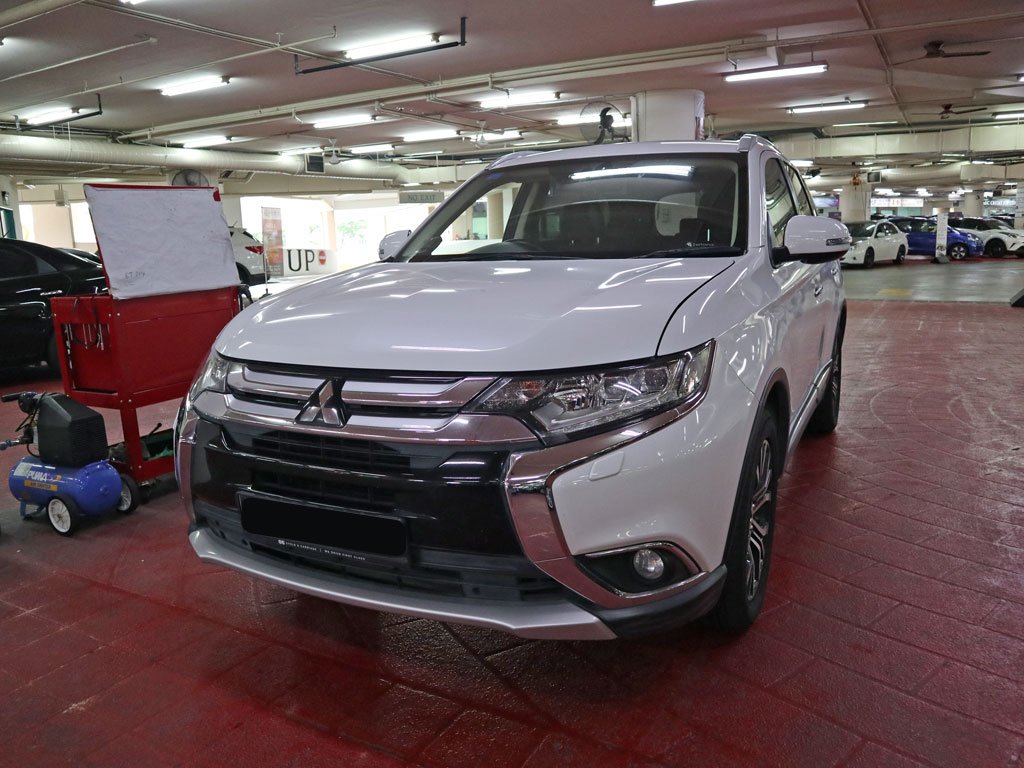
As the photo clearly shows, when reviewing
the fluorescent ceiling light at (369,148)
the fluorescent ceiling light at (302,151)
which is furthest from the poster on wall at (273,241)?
the fluorescent ceiling light at (369,148)

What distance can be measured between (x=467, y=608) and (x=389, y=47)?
1036 cm

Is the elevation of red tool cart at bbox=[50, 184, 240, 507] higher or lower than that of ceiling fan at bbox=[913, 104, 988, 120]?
lower

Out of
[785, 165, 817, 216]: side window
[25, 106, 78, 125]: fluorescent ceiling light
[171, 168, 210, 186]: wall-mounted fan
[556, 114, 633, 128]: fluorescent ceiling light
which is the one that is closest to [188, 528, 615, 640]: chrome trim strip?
[785, 165, 817, 216]: side window

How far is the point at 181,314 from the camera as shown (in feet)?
12.7

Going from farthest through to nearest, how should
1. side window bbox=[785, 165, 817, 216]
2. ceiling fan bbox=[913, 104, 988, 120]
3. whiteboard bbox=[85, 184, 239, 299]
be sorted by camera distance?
1. ceiling fan bbox=[913, 104, 988, 120]
2. side window bbox=[785, 165, 817, 216]
3. whiteboard bbox=[85, 184, 239, 299]

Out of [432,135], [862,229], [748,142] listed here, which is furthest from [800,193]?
[862,229]

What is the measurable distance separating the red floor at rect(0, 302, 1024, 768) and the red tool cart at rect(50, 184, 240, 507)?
61 cm

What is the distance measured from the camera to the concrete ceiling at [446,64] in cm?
925

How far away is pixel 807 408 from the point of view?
11.1ft

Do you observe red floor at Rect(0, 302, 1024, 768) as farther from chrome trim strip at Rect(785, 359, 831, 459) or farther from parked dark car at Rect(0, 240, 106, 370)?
parked dark car at Rect(0, 240, 106, 370)

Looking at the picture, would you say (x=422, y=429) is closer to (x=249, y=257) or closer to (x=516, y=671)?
(x=516, y=671)

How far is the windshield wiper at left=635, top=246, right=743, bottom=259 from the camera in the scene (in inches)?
101

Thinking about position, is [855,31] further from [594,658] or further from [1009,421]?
[594,658]

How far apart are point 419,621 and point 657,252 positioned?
1480mm
